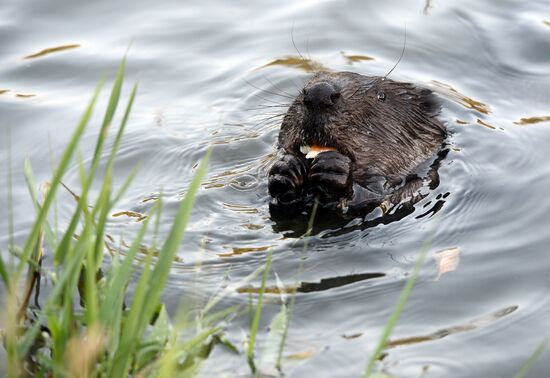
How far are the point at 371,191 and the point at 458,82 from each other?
6.45 feet

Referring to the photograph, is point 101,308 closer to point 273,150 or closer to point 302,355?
point 302,355

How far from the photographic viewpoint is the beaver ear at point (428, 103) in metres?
5.69

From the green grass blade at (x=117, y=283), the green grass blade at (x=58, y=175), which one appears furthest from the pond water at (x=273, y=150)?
the green grass blade at (x=58, y=175)

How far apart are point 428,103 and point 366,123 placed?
0.73 meters

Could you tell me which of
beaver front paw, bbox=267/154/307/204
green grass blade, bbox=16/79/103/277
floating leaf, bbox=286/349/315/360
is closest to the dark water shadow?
floating leaf, bbox=286/349/315/360

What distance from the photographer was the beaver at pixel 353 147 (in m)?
4.81

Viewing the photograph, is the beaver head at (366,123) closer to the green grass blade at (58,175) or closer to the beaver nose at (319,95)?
the beaver nose at (319,95)

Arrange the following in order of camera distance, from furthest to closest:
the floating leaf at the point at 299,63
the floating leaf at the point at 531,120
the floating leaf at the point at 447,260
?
the floating leaf at the point at 299,63 → the floating leaf at the point at 531,120 → the floating leaf at the point at 447,260

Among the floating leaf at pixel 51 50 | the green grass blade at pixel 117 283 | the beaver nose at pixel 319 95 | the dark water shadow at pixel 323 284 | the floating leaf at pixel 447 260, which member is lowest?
the floating leaf at pixel 51 50

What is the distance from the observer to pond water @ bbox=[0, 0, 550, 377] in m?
3.83

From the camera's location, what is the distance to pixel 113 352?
2980mm

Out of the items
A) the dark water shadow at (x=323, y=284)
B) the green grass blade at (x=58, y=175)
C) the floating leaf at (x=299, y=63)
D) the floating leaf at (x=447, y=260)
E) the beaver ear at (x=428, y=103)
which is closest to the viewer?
the green grass blade at (x=58, y=175)

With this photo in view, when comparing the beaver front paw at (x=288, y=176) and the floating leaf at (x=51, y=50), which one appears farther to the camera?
the floating leaf at (x=51, y=50)

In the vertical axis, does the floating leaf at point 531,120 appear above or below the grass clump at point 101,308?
below
